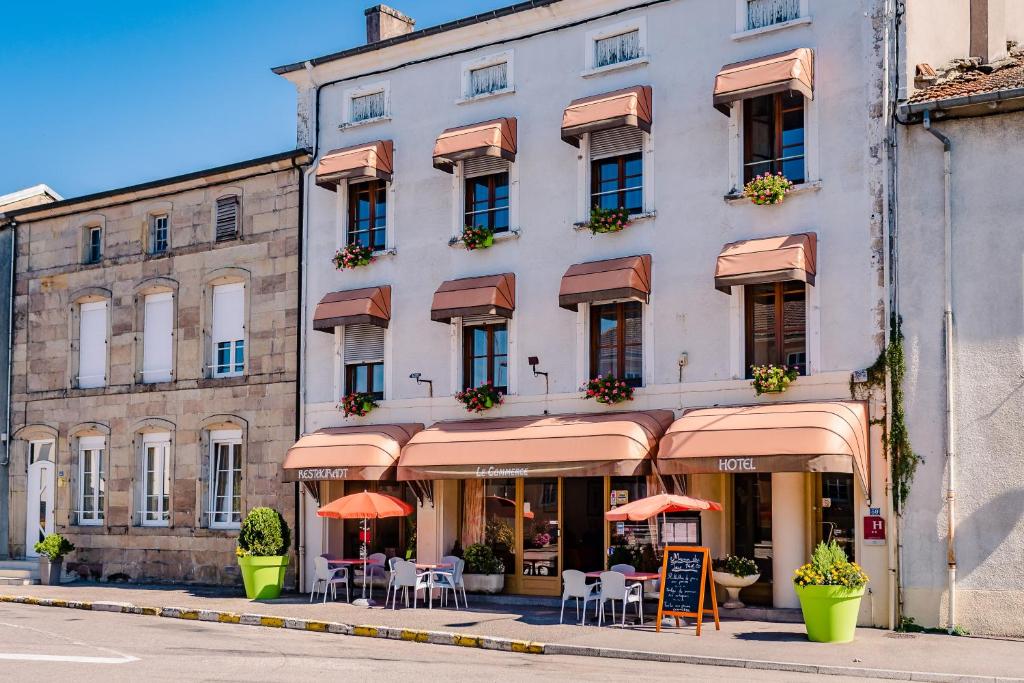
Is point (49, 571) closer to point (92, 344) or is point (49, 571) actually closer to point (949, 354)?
point (92, 344)

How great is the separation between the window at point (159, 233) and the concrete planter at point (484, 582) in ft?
35.3

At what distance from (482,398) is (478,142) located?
14.9 ft

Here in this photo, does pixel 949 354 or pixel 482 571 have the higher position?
pixel 949 354

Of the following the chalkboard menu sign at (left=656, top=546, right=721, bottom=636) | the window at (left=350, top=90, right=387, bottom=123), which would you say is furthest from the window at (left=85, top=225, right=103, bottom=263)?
the chalkboard menu sign at (left=656, top=546, right=721, bottom=636)

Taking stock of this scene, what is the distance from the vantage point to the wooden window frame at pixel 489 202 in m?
23.3

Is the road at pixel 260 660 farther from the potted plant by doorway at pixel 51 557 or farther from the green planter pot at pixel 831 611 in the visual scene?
the potted plant by doorway at pixel 51 557

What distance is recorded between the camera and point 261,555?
23.6 meters

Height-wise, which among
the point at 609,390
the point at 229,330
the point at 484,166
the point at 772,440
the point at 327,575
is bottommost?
the point at 327,575

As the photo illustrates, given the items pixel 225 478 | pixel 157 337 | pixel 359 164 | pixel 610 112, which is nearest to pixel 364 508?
pixel 225 478

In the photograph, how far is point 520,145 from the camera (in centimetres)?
2320

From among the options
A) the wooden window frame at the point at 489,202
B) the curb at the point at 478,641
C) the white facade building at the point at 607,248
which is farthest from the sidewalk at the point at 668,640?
the wooden window frame at the point at 489,202

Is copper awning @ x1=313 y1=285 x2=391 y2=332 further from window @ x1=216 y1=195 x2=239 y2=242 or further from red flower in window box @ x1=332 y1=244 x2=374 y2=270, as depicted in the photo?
window @ x1=216 y1=195 x2=239 y2=242

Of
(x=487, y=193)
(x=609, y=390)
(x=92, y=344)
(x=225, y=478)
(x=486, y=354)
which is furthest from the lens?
(x=92, y=344)

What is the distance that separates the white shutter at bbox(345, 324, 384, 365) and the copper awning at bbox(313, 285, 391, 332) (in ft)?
1.16
